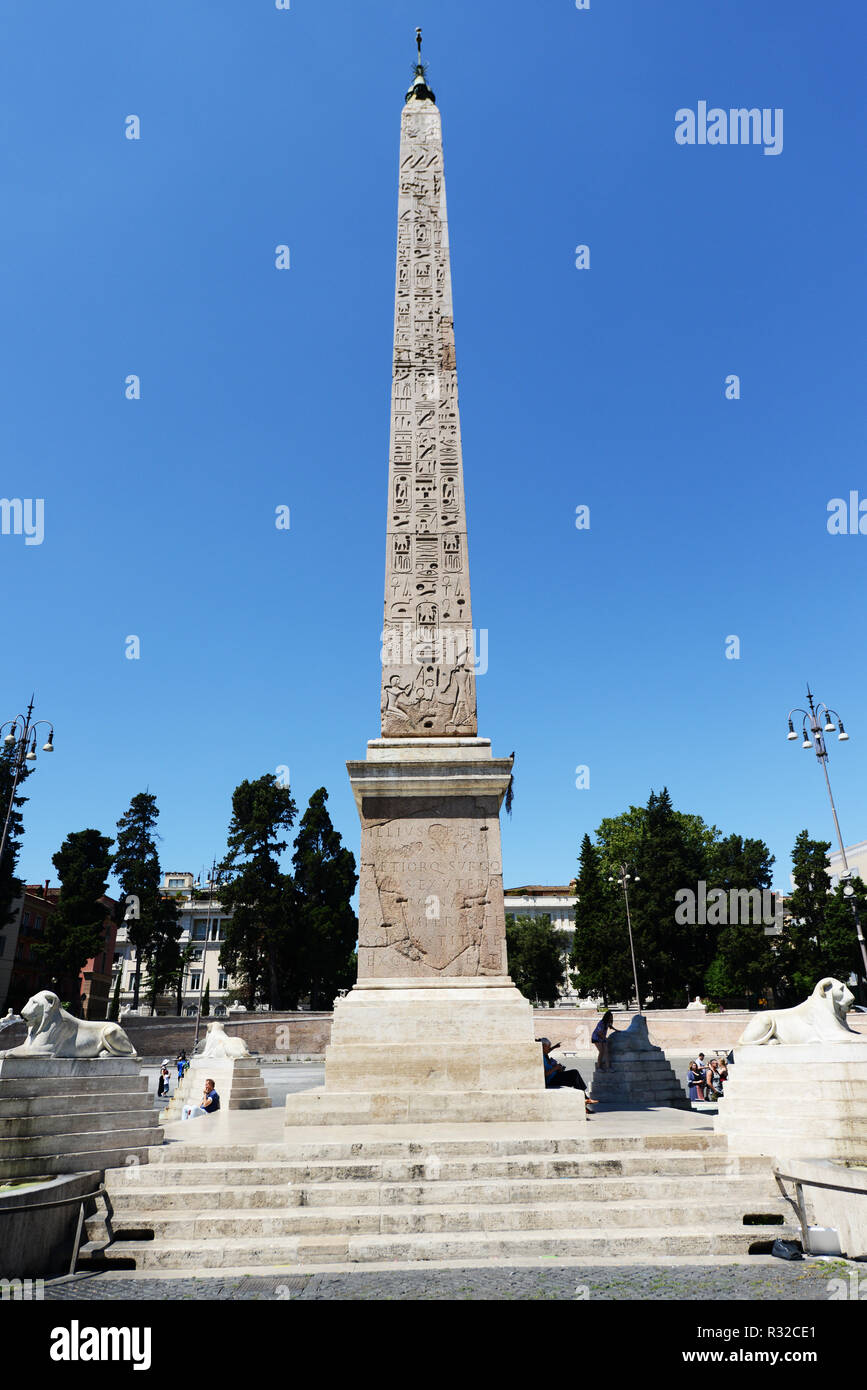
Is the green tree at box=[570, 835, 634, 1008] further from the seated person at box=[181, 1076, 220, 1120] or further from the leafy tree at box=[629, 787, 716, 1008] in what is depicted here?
the seated person at box=[181, 1076, 220, 1120]

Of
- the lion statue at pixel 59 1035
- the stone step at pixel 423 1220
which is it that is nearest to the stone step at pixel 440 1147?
the stone step at pixel 423 1220

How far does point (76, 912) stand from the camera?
42.6m

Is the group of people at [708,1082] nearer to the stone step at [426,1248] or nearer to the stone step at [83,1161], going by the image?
the stone step at [426,1248]

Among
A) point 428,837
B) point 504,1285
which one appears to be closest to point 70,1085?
point 428,837

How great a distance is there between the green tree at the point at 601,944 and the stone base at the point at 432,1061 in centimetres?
4328

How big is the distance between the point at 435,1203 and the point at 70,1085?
3.54 metres

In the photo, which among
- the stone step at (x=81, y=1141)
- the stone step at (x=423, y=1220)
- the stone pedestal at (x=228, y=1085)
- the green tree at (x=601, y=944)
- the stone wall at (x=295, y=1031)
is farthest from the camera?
the green tree at (x=601, y=944)

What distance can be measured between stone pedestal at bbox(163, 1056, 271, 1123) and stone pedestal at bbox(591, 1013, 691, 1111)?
5893 millimetres

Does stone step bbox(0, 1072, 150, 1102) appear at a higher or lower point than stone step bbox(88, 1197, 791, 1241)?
higher

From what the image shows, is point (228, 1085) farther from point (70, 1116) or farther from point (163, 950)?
point (163, 950)

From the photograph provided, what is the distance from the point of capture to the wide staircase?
5352 mm

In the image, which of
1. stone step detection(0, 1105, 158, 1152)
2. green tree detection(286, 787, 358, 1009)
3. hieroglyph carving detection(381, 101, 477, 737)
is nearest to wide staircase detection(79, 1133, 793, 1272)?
stone step detection(0, 1105, 158, 1152)

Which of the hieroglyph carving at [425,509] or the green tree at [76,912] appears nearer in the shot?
the hieroglyph carving at [425,509]

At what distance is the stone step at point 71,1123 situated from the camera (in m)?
6.59
